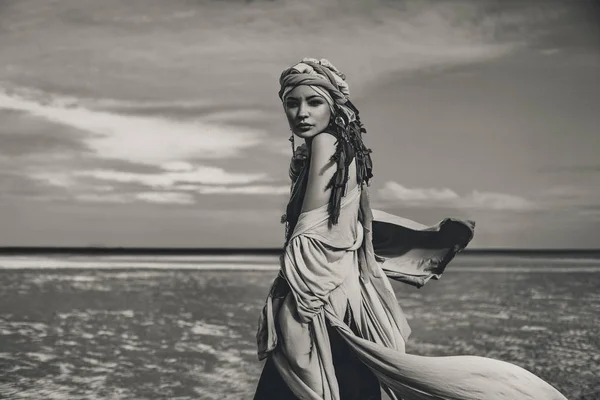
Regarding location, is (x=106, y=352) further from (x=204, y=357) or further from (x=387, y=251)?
(x=387, y=251)

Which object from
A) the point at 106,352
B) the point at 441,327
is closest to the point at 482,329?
the point at 441,327

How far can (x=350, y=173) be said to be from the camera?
261 centimetres

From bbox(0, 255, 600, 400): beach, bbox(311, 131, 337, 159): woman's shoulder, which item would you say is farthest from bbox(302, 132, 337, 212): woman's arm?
bbox(0, 255, 600, 400): beach

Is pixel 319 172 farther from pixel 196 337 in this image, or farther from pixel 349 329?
pixel 196 337

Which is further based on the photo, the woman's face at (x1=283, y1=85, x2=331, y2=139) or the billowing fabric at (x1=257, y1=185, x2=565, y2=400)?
the woman's face at (x1=283, y1=85, x2=331, y2=139)

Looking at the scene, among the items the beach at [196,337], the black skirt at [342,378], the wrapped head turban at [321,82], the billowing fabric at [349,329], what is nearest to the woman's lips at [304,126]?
the wrapped head turban at [321,82]

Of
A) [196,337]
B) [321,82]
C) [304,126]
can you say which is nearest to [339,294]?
[304,126]

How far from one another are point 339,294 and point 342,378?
30 cm

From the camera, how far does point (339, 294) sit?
2557 millimetres

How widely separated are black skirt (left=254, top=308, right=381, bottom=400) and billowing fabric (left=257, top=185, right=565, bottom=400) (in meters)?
0.04

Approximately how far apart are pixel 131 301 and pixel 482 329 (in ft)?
17.8

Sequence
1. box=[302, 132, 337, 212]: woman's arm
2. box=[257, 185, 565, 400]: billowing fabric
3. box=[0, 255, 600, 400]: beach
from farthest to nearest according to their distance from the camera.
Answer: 1. box=[0, 255, 600, 400]: beach
2. box=[302, 132, 337, 212]: woman's arm
3. box=[257, 185, 565, 400]: billowing fabric

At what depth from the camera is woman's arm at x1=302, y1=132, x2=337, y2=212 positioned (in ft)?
8.36

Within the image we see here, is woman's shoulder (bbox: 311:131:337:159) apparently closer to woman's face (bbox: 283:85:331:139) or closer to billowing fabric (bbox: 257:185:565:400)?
woman's face (bbox: 283:85:331:139)
